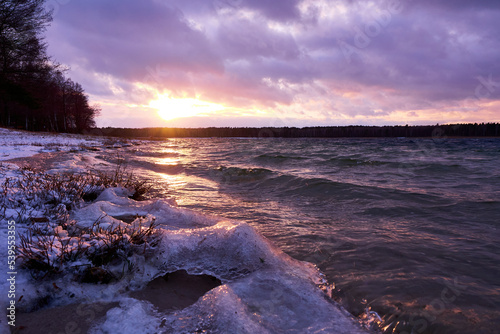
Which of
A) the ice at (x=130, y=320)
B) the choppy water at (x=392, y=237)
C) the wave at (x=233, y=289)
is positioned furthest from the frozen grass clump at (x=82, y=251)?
the choppy water at (x=392, y=237)

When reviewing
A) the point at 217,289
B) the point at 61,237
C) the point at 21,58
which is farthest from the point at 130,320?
the point at 21,58

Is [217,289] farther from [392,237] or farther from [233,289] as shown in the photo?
[392,237]

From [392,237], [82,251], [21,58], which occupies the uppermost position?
[21,58]

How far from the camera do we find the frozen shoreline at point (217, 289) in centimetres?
193

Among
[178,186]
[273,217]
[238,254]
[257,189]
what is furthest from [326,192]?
[238,254]

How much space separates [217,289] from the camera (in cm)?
227

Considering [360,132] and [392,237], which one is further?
[360,132]

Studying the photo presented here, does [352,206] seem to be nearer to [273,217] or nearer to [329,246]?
[273,217]

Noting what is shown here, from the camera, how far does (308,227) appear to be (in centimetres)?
439

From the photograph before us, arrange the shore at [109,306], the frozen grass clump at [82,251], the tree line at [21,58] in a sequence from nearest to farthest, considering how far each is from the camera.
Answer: the shore at [109,306] → the frozen grass clump at [82,251] → the tree line at [21,58]

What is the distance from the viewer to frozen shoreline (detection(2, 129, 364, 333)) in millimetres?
1928

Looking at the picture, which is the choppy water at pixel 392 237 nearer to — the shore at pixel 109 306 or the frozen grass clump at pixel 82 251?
the shore at pixel 109 306

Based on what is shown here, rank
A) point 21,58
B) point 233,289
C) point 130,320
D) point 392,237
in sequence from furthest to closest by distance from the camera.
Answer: point 21,58
point 392,237
point 233,289
point 130,320

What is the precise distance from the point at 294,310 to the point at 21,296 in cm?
201
